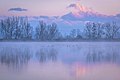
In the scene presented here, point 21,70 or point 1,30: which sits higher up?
point 1,30

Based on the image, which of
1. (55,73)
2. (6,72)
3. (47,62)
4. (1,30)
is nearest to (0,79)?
(6,72)

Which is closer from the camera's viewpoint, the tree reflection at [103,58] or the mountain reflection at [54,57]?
the mountain reflection at [54,57]

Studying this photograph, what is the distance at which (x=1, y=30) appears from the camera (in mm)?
11781

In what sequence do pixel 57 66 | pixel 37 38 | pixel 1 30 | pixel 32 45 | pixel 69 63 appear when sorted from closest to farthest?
pixel 57 66 < pixel 69 63 < pixel 1 30 < pixel 37 38 < pixel 32 45

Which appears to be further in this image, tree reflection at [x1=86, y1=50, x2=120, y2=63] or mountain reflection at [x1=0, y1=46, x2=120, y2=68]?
tree reflection at [x1=86, y1=50, x2=120, y2=63]

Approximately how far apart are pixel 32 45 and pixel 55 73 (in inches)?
357

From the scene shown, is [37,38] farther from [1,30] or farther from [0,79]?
[0,79]

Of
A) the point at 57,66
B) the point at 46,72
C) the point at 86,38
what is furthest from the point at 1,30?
the point at 46,72

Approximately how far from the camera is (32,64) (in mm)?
8141

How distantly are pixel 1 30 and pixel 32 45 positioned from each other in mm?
4110

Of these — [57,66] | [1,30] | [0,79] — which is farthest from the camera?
[1,30]

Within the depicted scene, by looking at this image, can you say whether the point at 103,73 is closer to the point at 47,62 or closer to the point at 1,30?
the point at 47,62

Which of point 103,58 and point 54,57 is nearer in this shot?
point 103,58

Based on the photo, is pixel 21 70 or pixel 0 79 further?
pixel 21 70
